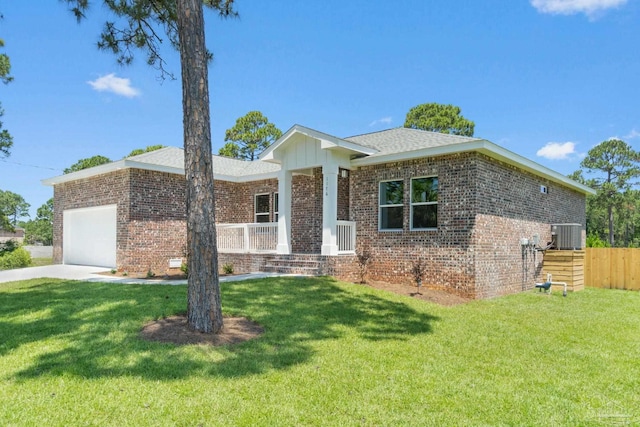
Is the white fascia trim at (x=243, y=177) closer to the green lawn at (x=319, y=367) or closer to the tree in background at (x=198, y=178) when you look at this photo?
the green lawn at (x=319, y=367)

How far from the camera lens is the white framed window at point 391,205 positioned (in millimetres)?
11383

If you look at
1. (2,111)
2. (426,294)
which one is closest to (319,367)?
(426,294)

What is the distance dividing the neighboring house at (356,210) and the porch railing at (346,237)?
3 centimetres

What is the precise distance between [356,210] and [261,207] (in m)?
4.90

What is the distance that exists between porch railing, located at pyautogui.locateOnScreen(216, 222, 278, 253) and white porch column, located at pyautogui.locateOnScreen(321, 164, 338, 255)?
7.10ft

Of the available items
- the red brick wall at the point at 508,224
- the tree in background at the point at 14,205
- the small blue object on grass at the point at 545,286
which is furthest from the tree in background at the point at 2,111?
the tree in background at the point at 14,205

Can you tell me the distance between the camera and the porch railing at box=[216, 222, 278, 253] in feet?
43.4

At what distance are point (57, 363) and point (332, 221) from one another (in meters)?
7.77

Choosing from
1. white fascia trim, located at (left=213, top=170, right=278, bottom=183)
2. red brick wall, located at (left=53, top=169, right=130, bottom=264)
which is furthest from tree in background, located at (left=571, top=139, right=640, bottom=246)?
red brick wall, located at (left=53, top=169, right=130, bottom=264)

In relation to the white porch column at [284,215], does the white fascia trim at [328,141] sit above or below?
above

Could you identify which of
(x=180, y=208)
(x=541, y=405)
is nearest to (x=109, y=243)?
(x=180, y=208)

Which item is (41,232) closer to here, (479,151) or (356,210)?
(356,210)

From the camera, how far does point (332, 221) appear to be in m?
11.5

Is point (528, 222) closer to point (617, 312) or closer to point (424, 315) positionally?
point (617, 312)
